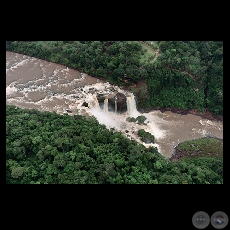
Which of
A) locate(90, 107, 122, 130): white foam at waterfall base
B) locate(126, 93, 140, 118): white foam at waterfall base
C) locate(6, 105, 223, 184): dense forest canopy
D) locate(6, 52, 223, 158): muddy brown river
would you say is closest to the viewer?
locate(6, 105, 223, 184): dense forest canopy

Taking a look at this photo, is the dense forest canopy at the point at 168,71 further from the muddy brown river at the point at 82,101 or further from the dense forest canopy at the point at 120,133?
the muddy brown river at the point at 82,101

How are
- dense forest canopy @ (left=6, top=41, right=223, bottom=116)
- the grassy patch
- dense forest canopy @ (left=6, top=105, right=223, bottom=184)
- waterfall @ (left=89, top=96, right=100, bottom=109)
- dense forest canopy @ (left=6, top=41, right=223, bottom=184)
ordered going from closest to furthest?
dense forest canopy @ (left=6, top=105, right=223, bottom=184) → dense forest canopy @ (left=6, top=41, right=223, bottom=184) → waterfall @ (left=89, top=96, right=100, bottom=109) → dense forest canopy @ (left=6, top=41, right=223, bottom=116) → the grassy patch

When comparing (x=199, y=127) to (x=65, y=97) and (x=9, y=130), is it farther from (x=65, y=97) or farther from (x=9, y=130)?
(x=9, y=130)
